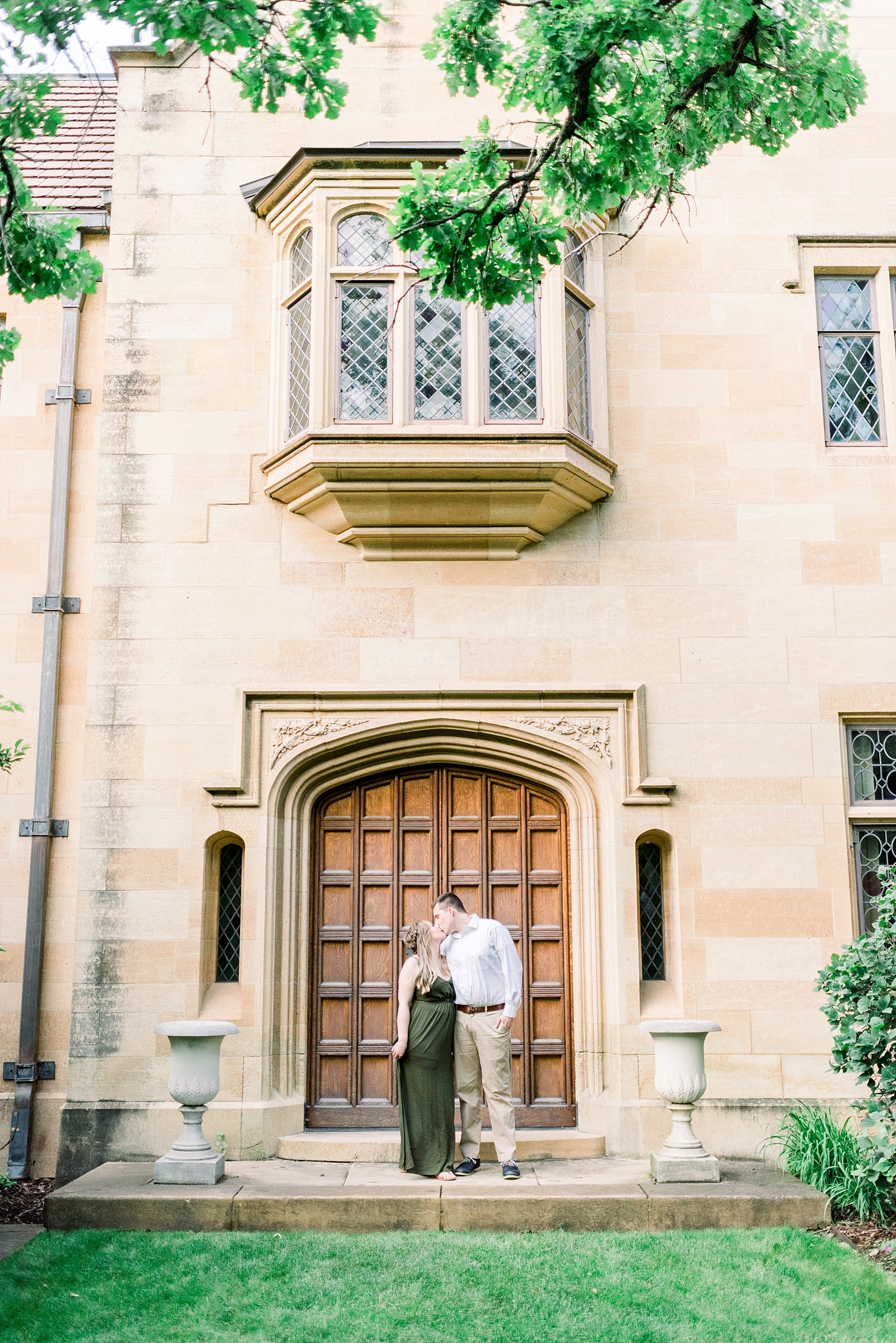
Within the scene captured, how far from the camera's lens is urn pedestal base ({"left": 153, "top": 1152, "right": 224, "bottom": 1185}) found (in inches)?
281

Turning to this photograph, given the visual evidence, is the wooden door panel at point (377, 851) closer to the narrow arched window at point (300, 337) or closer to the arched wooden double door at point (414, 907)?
the arched wooden double door at point (414, 907)

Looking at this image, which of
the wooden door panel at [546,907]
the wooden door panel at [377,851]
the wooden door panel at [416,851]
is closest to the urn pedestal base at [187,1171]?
the wooden door panel at [377,851]

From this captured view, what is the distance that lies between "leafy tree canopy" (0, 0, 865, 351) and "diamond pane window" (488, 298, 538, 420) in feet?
6.89

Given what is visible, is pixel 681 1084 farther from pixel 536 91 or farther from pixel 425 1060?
pixel 536 91

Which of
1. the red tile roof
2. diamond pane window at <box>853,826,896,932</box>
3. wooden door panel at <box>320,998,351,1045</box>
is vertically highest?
the red tile roof

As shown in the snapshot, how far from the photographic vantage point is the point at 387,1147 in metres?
8.19

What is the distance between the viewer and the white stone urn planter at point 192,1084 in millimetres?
7246

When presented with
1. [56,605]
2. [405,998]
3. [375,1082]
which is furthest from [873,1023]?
[56,605]

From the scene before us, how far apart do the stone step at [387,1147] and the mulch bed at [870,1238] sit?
189 centimetres

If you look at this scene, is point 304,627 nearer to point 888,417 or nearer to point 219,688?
point 219,688

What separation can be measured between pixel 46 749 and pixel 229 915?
185 centimetres

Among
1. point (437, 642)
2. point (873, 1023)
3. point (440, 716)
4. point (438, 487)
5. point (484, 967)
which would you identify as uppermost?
point (438, 487)

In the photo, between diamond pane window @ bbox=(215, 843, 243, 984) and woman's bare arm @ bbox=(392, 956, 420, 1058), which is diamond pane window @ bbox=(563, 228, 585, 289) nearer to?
Answer: diamond pane window @ bbox=(215, 843, 243, 984)

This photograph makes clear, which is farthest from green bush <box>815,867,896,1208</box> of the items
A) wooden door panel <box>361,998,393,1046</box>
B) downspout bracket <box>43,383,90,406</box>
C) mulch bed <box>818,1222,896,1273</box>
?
downspout bracket <box>43,383,90,406</box>
